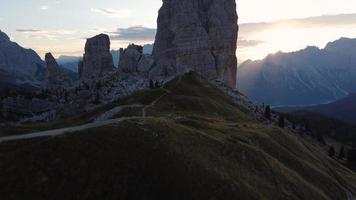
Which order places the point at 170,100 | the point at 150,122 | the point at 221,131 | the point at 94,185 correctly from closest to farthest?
the point at 94,185
the point at 150,122
the point at 221,131
the point at 170,100

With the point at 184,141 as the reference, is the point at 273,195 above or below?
below

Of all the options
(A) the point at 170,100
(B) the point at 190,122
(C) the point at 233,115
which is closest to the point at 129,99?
(A) the point at 170,100

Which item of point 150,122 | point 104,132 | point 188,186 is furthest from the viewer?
point 150,122

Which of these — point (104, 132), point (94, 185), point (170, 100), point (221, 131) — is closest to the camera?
point (94, 185)

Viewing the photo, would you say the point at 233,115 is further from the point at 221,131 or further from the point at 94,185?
the point at 94,185

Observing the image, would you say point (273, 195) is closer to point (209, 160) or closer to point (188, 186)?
point (209, 160)

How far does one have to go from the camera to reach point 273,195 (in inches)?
3745

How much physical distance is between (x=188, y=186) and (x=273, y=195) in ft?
65.9

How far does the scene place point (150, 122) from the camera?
336 feet

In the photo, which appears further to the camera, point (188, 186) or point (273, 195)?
point (273, 195)

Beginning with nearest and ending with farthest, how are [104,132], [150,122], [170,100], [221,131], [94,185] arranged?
[94,185] → [104,132] → [150,122] → [221,131] → [170,100]

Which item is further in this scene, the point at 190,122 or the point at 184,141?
the point at 190,122

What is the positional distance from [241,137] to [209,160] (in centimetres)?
3361

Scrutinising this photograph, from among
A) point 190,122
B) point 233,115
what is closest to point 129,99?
point 233,115
